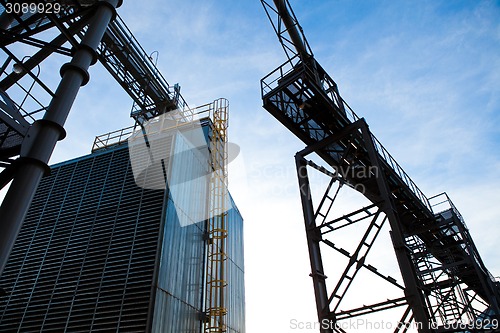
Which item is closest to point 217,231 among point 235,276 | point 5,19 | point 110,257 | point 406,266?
point 235,276

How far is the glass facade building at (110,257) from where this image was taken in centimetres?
1146

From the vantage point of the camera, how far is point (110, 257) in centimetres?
1263

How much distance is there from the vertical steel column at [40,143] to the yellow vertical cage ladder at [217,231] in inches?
393

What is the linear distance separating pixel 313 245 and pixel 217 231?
6459mm

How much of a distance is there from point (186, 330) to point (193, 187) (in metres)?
5.99

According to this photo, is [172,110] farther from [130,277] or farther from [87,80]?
[87,80]

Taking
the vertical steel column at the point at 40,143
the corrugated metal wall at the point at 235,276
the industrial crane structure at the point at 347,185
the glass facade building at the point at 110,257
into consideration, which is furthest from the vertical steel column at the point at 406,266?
the corrugated metal wall at the point at 235,276

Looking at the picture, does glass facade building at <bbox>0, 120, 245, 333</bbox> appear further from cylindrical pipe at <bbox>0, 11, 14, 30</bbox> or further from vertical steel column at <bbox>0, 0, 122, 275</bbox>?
cylindrical pipe at <bbox>0, 11, 14, 30</bbox>

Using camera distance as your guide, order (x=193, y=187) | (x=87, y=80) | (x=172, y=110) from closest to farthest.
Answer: (x=87, y=80)
(x=193, y=187)
(x=172, y=110)

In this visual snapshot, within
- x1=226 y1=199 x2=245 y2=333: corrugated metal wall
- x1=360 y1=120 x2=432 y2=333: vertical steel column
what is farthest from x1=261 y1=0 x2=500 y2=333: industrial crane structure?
x1=226 y1=199 x2=245 y2=333: corrugated metal wall

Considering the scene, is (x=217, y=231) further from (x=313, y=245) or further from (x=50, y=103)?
(x=50, y=103)

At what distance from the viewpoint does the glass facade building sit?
11461mm

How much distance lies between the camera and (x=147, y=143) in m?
Result: 16.4

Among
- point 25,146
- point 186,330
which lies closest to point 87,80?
point 25,146
